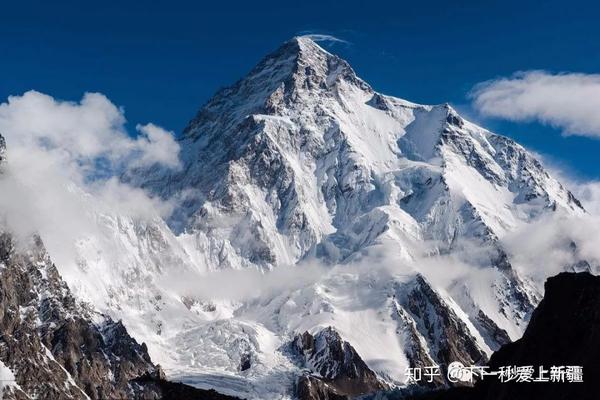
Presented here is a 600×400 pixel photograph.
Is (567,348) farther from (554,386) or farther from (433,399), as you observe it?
(433,399)

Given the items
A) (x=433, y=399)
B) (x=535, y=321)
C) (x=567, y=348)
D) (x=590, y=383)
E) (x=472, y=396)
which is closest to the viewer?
(x=590, y=383)

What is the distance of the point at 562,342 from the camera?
14725 centimetres

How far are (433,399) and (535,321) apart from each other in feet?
140

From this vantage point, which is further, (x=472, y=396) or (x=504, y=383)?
(x=472, y=396)

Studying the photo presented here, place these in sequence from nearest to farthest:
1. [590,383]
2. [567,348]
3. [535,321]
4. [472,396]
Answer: [590,383] < [567,348] < [535,321] < [472,396]

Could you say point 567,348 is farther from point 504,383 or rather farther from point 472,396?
point 472,396

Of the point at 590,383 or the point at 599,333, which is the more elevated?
the point at 599,333

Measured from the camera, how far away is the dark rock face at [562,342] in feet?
435

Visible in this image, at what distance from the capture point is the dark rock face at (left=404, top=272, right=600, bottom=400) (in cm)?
13262

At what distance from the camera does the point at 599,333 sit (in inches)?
5394

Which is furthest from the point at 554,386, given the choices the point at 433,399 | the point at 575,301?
the point at 433,399

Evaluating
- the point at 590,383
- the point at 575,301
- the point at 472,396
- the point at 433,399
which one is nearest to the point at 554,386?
the point at 590,383

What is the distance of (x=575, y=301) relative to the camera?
Answer: 152 meters

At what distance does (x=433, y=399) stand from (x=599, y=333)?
6263 cm
